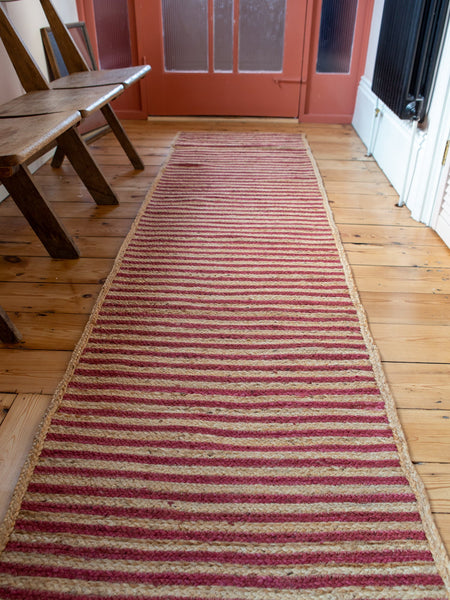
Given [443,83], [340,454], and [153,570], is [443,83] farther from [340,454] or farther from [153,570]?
[153,570]

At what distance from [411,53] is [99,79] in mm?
1249

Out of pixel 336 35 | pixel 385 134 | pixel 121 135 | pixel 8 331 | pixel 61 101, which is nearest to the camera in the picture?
pixel 8 331

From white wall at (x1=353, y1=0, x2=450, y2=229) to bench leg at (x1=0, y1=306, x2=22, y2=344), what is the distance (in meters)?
1.54

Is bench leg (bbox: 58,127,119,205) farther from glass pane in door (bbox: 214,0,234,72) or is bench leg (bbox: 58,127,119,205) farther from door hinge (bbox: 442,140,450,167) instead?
glass pane in door (bbox: 214,0,234,72)

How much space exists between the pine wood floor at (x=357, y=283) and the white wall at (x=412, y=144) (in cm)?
7

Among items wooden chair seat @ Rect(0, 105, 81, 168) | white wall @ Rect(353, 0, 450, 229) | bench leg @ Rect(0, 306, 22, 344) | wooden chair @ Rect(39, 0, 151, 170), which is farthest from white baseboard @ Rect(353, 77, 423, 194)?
bench leg @ Rect(0, 306, 22, 344)

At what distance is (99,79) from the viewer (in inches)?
83.5

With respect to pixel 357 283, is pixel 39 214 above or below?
above

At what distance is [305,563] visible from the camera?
2.74 feet

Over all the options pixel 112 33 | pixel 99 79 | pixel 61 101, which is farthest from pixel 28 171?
pixel 112 33

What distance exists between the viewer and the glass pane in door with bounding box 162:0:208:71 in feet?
10.00

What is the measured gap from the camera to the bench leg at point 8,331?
1.31 metres

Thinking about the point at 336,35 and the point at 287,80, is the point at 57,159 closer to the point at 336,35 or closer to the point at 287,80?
the point at 287,80

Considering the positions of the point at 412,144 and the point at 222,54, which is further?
the point at 222,54
